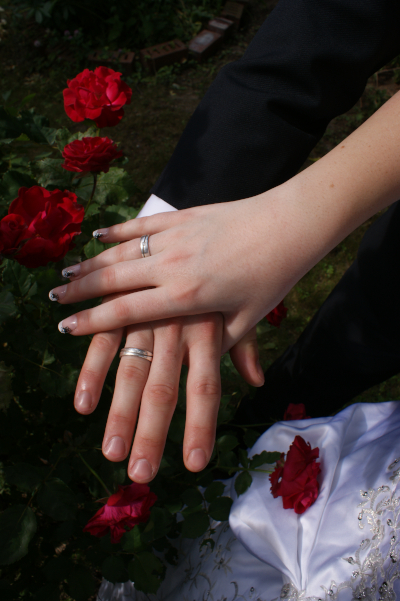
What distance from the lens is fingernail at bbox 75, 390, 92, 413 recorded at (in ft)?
3.40

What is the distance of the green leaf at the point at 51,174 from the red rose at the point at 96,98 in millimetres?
221

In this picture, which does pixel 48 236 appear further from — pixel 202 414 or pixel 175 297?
pixel 202 414

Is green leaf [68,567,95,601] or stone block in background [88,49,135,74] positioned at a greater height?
stone block in background [88,49,135,74]

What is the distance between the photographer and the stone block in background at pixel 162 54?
423cm

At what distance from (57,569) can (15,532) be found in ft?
0.78

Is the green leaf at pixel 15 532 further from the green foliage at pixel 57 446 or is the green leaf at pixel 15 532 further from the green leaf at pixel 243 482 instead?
the green leaf at pixel 243 482

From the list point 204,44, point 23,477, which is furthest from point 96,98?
point 204,44

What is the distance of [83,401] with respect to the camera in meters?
1.04

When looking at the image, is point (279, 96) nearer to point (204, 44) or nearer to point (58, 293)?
point (58, 293)

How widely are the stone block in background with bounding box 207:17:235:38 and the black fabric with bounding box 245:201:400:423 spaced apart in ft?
12.8

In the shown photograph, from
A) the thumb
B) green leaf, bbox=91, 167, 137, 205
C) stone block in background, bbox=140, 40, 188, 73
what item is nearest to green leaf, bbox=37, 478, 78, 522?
the thumb

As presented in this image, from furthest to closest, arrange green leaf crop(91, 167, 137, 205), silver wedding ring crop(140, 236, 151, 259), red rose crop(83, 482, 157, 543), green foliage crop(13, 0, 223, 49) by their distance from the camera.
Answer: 1. green foliage crop(13, 0, 223, 49)
2. green leaf crop(91, 167, 137, 205)
3. silver wedding ring crop(140, 236, 151, 259)
4. red rose crop(83, 482, 157, 543)

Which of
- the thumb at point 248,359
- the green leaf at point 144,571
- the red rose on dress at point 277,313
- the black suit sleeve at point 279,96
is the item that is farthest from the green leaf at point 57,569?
the black suit sleeve at point 279,96

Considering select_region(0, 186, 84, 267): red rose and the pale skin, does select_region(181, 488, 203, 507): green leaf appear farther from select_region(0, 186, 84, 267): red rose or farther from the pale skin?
select_region(0, 186, 84, 267): red rose
